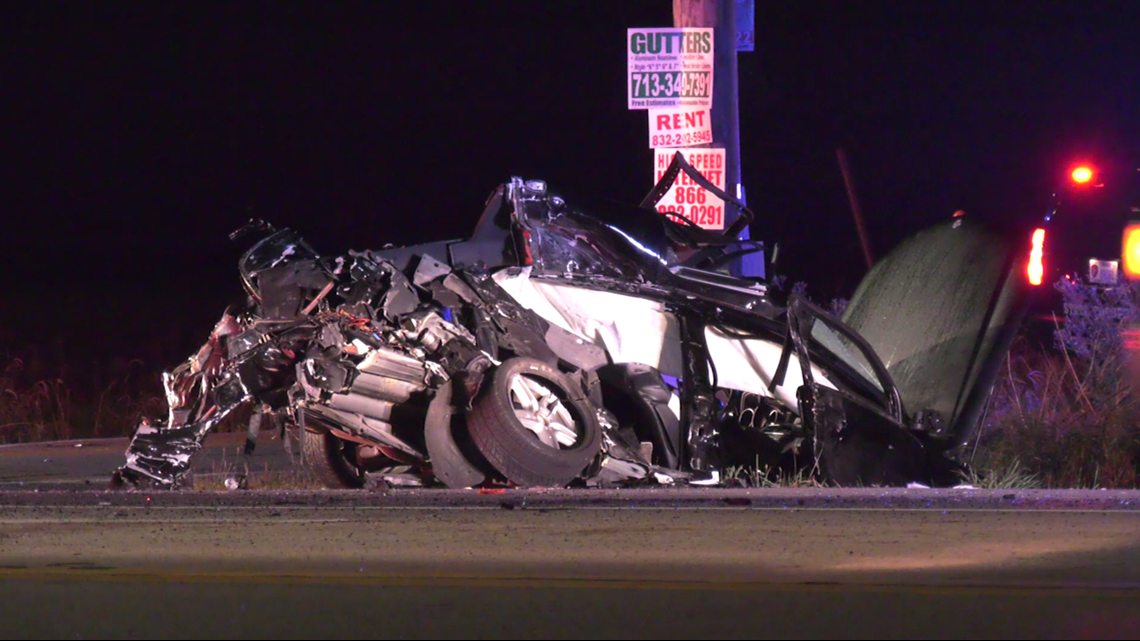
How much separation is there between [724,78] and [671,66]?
446mm

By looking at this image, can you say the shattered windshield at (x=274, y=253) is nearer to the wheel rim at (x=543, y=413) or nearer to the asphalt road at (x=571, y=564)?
the asphalt road at (x=571, y=564)

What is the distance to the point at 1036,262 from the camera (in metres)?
9.62

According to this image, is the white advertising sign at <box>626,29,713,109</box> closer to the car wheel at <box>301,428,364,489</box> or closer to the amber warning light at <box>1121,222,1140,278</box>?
the amber warning light at <box>1121,222,1140,278</box>

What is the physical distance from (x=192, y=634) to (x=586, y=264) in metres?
4.58

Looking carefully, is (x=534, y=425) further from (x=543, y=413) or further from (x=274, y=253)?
(x=274, y=253)

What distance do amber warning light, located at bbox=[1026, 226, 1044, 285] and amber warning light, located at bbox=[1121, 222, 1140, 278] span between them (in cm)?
105

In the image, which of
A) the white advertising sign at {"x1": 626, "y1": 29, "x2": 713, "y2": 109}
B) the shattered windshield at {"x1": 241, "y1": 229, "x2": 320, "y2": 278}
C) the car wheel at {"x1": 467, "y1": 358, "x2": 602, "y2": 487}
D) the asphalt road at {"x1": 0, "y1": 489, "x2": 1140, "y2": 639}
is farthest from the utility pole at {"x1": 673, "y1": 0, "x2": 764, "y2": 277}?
the shattered windshield at {"x1": 241, "y1": 229, "x2": 320, "y2": 278}

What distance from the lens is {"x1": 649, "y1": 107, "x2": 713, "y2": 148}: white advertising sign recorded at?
40.0ft

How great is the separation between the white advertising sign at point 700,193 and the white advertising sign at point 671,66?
0.41 m

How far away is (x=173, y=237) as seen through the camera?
3381 centimetres

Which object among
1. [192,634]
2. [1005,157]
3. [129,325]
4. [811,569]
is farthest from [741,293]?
[1005,157]

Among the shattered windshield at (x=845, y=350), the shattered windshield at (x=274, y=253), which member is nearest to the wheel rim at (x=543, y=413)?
the shattered windshield at (x=274, y=253)

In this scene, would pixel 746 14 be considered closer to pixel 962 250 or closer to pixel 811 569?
pixel 962 250

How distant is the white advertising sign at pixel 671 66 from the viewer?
12.1 m
